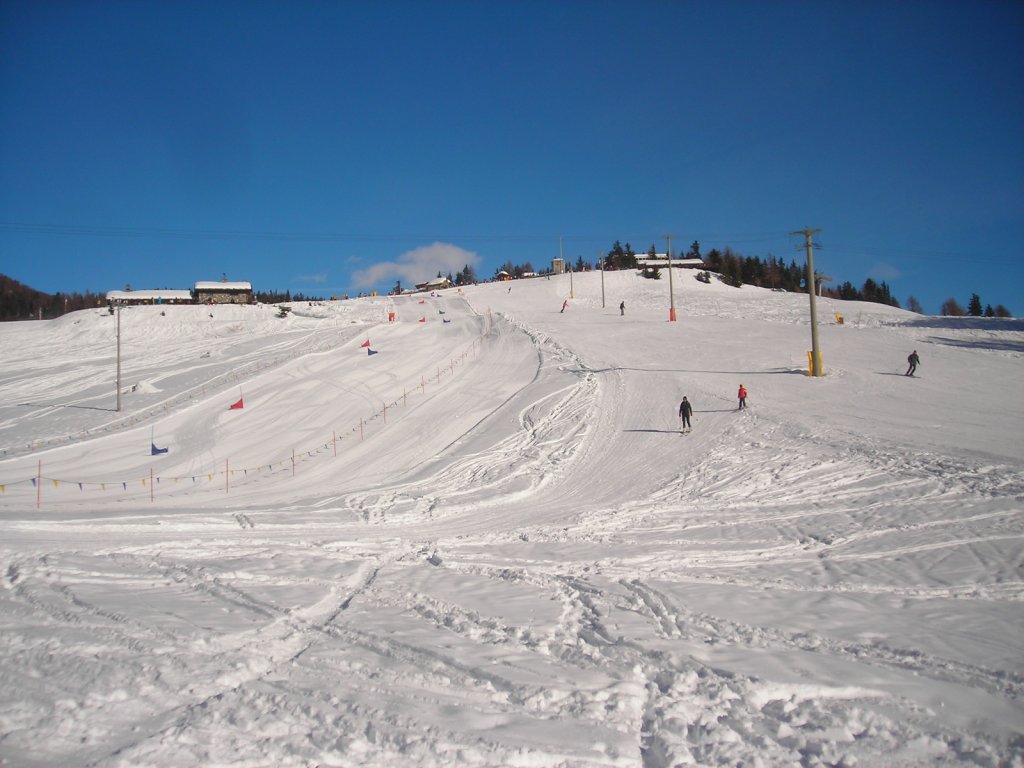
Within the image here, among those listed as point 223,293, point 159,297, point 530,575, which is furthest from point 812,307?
point 159,297

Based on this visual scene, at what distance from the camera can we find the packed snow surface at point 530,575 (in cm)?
457

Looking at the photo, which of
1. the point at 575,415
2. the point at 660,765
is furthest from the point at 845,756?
the point at 575,415

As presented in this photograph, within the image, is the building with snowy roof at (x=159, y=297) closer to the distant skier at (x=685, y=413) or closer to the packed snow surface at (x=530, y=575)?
the packed snow surface at (x=530, y=575)

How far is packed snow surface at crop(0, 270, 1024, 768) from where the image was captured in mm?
4570

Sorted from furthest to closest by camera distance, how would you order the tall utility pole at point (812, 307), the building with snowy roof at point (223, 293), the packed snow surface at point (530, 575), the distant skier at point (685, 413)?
1. the building with snowy roof at point (223, 293)
2. the tall utility pole at point (812, 307)
3. the distant skier at point (685, 413)
4. the packed snow surface at point (530, 575)

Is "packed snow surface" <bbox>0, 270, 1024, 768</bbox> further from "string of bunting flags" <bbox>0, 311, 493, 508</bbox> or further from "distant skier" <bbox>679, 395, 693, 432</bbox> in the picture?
"distant skier" <bbox>679, 395, 693, 432</bbox>

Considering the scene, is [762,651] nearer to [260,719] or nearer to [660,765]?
[660,765]

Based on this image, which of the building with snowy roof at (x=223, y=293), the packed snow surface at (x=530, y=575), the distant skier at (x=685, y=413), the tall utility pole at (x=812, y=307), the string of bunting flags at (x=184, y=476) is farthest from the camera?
the building with snowy roof at (x=223, y=293)

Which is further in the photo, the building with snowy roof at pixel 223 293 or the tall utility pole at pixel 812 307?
the building with snowy roof at pixel 223 293

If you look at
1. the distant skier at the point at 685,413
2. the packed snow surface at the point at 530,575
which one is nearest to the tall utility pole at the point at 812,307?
the packed snow surface at the point at 530,575

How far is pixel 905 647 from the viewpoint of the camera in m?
5.91

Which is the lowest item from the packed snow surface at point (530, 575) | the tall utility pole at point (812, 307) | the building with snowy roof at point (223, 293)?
the packed snow surface at point (530, 575)

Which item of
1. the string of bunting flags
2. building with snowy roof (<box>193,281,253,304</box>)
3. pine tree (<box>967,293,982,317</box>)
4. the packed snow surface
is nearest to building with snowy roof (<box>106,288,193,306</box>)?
building with snowy roof (<box>193,281,253,304</box>)

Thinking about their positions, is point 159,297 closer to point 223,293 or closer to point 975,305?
point 223,293
